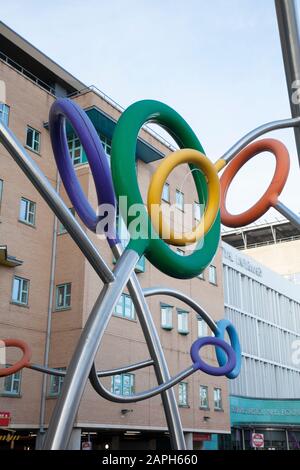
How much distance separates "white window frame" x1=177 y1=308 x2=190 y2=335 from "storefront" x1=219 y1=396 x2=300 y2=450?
39.7ft

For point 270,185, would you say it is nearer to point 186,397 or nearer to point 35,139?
point 35,139

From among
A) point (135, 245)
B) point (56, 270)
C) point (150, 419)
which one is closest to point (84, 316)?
point (56, 270)

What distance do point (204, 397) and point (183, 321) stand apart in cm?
520

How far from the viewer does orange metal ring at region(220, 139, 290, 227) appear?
13000 millimetres

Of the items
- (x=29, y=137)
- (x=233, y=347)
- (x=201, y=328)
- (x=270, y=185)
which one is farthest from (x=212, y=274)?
(x=270, y=185)

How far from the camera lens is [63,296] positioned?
101 feet

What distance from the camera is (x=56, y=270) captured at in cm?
3133

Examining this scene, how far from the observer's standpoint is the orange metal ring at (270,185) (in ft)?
42.7

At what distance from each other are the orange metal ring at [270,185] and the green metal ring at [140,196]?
0.89 metres

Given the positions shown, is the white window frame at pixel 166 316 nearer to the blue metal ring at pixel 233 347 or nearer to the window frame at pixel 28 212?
the window frame at pixel 28 212

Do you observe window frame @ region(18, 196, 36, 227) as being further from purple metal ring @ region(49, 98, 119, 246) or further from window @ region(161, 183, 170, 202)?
purple metal ring @ region(49, 98, 119, 246)

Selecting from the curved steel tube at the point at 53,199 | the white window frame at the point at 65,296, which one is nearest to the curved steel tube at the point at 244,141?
the curved steel tube at the point at 53,199

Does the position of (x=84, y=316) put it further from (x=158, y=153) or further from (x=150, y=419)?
(x=158, y=153)

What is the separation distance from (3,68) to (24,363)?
19184 millimetres
